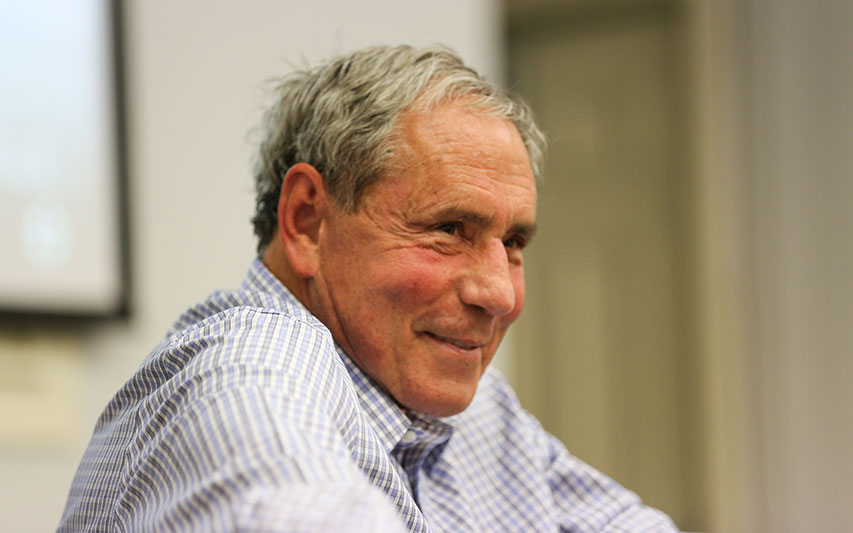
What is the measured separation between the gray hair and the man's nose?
17 cm

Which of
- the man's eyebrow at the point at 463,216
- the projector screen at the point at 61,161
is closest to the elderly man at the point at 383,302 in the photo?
the man's eyebrow at the point at 463,216

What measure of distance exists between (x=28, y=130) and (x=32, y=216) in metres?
0.19

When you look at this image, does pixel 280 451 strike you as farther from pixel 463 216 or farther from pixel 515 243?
pixel 515 243

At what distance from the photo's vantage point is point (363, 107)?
4.00ft

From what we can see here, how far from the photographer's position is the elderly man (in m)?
0.91

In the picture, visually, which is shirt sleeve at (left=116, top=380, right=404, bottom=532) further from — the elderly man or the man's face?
the man's face

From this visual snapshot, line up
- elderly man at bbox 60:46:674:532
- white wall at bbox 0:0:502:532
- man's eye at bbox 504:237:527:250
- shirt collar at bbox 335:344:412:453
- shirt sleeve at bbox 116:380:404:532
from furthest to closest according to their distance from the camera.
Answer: white wall at bbox 0:0:502:532 < man's eye at bbox 504:237:527:250 < shirt collar at bbox 335:344:412:453 < elderly man at bbox 60:46:674:532 < shirt sleeve at bbox 116:380:404:532

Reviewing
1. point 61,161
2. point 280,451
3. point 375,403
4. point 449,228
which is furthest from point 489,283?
point 61,161

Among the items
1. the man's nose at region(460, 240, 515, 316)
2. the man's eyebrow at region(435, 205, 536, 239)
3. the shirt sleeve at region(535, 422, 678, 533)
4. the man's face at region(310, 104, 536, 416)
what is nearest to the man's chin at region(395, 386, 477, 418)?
the man's face at region(310, 104, 536, 416)

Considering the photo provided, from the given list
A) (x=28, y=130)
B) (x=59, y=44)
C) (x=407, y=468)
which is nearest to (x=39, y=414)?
(x=28, y=130)

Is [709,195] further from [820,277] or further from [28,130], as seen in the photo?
[28,130]

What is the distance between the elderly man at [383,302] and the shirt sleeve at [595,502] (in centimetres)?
1

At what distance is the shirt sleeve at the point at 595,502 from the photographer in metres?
1.50

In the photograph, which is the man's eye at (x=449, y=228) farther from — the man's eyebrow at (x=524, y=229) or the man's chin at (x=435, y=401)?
the man's chin at (x=435, y=401)
